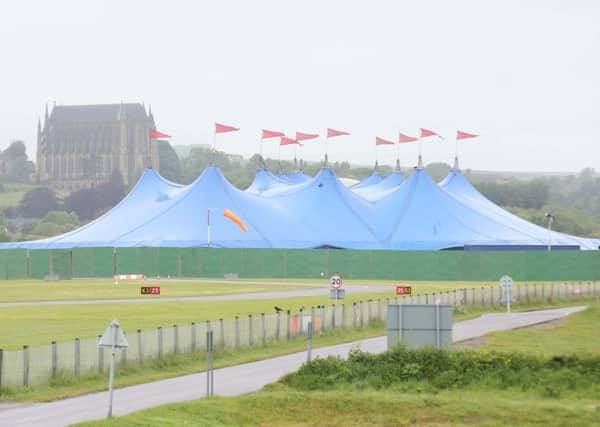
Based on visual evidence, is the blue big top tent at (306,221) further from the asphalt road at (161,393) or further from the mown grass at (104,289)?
the asphalt road at (161,393)

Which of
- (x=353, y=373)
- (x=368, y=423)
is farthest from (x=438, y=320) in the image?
(x=368, y=423)

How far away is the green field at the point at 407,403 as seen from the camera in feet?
86.9

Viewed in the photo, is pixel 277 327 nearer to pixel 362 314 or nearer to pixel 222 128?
pixel 362 314

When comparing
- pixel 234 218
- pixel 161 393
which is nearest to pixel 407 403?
pixel 161 393

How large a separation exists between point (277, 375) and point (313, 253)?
7037 centimetres

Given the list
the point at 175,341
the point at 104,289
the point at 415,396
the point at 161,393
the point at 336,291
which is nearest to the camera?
the point at 415,396

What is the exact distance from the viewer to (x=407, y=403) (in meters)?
28.4

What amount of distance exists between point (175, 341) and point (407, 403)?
1109 cm

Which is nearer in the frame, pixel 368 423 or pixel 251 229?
pixel 368 423

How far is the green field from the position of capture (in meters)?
26.5

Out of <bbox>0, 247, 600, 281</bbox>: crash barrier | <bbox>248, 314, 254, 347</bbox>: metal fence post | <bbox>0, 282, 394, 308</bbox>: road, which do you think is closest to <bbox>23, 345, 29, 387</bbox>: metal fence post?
<bbox>248, 314, 254, 347</bbox>: metal fence post

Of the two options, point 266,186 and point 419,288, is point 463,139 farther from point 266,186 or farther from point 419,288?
point 419,288

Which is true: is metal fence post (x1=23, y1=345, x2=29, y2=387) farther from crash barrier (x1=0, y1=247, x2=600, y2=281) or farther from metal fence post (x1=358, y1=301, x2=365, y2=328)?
crash barrier (x1=0, y1=247, x2=600, y2=281)

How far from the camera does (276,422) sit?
26.7 metres
